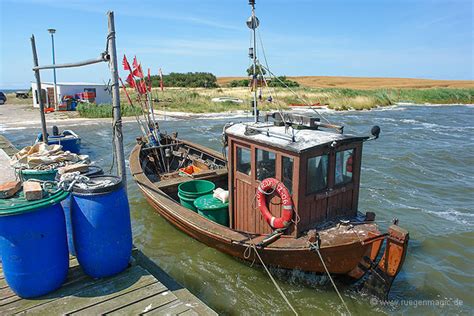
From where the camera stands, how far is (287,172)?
6.37 meters

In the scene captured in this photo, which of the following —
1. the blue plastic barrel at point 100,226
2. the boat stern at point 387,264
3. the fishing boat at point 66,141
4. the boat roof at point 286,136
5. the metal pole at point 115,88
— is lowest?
the boat stern at point 387,264

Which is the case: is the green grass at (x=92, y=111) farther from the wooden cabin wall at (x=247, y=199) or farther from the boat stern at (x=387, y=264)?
the boat stern at (x=387, y=264)

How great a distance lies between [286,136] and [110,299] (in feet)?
12.2

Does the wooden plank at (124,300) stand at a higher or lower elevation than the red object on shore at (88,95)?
lower

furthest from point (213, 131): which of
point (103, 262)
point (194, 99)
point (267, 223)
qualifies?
point (103, 262)

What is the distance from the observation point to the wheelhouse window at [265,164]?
6.67 meters

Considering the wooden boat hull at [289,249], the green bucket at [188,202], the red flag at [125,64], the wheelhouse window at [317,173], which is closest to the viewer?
the wooden boat hull at [289,249]

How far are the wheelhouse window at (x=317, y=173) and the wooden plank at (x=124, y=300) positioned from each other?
295cm

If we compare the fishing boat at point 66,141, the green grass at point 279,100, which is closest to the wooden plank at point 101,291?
the fishing boat at point 66,141

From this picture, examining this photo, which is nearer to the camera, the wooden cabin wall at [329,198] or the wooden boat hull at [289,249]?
the wooden boat hull at [289,249]

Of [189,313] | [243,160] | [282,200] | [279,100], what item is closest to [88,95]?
[279,100]

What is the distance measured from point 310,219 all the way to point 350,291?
1.70 m

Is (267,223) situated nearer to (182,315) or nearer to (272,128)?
(272,128)

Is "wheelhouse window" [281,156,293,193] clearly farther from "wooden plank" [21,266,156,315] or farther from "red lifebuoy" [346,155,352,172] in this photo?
"wooden plank" [21,266,156,315]
